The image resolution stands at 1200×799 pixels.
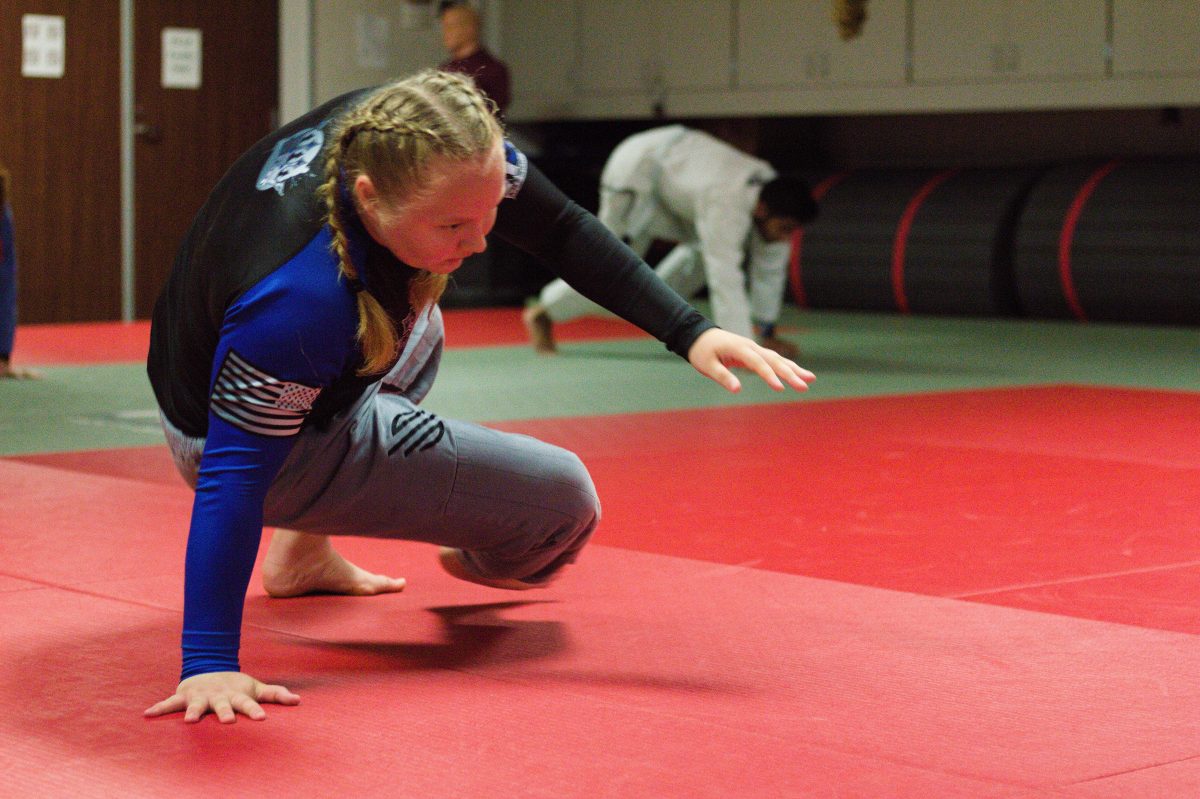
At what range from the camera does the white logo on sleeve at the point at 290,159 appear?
1.96 m

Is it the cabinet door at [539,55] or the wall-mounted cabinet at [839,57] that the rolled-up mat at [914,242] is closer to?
the wall-mounted cabinet at [839,57]

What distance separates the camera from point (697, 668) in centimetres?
211

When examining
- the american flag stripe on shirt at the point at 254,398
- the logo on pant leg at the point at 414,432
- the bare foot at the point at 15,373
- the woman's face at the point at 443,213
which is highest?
the woman's face at the point at 443,213

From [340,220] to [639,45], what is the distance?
8584 mm

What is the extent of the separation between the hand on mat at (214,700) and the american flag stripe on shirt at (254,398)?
0.27 metres

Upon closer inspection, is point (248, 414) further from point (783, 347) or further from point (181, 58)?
point (181, 58)

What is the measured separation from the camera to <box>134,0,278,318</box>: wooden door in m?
8.95

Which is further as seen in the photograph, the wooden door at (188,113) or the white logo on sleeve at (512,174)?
the wooden door at (188,113)

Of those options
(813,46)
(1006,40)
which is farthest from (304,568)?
(813,46)

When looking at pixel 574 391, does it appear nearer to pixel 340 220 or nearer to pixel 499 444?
pixel 499 444

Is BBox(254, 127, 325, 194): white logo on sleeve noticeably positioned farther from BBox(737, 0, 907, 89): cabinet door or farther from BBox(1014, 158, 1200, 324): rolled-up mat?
BBox(737, 0, 907, 89): cabinet door

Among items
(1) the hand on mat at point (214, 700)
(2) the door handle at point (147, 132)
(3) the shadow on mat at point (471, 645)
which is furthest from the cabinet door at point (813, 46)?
(1) the hand on mat at point (214, 700)

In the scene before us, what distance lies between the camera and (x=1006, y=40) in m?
8.66

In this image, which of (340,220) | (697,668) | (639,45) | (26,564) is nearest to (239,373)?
(340,220)
